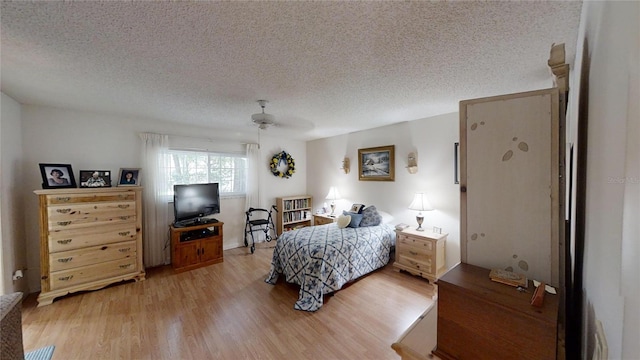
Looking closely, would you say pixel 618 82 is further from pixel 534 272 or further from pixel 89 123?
pixel 89 123

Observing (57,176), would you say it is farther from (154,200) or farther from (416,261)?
(416,261)

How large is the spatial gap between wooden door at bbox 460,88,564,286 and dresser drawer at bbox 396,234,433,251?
234 centimetres

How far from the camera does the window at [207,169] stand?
3.84 m

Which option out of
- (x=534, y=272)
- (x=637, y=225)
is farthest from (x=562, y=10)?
(x=637, y=225)

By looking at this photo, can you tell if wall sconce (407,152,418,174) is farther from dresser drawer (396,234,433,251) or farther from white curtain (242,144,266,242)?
white curtain (242,144,266,242)

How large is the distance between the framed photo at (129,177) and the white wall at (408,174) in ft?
11.2

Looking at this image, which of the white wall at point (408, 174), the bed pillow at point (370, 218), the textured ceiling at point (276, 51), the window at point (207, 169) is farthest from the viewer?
the window at point (207, 169)

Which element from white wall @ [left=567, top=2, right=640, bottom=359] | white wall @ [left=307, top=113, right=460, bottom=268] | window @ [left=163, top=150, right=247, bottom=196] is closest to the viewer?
white wall @ [left=567, top=2, right=640, bottom=359]

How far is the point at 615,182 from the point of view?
1.58 feet

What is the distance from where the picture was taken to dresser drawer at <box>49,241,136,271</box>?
2.61 metres

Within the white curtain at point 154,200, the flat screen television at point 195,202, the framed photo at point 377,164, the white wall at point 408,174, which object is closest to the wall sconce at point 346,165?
the white wall at point 408,174

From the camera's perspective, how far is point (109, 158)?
3.29 meters

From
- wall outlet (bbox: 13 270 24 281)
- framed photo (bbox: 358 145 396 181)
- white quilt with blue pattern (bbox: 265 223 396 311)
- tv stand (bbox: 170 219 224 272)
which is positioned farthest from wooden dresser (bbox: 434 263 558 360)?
wall outlet (bbox: 13 270 24 281)

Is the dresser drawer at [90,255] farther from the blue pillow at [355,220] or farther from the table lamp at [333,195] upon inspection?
the table lamp at [333,195]
